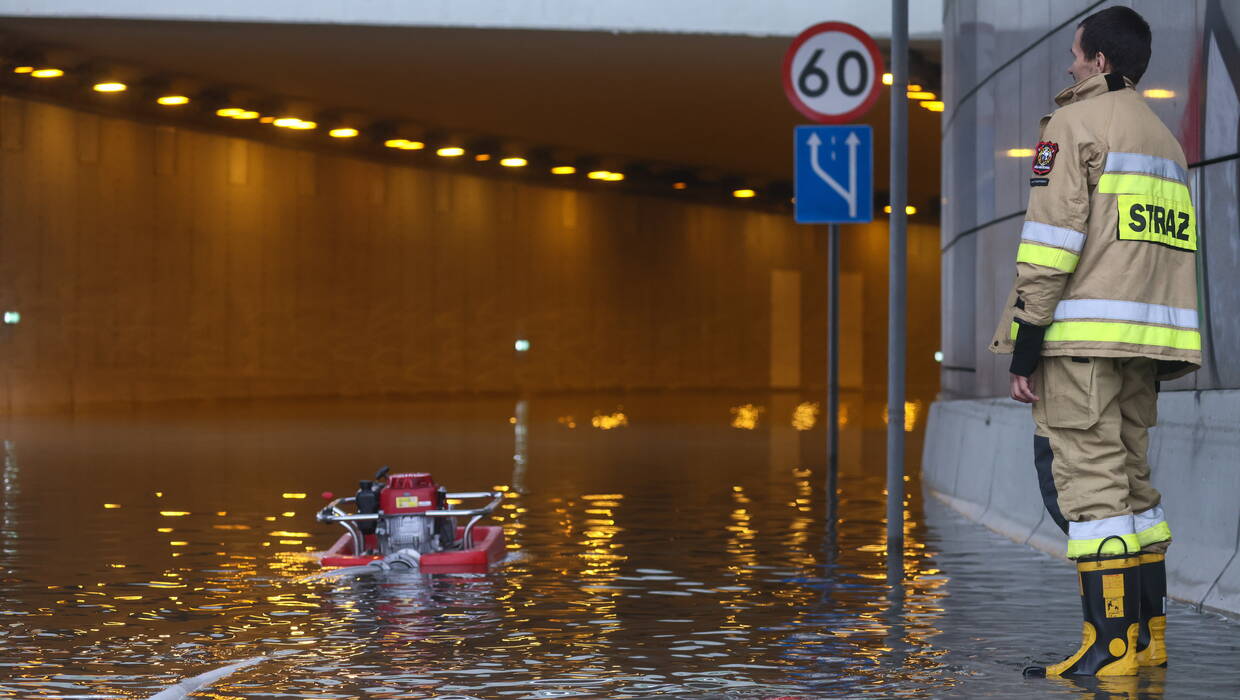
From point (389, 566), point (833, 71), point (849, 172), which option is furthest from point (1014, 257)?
point (389, 566)

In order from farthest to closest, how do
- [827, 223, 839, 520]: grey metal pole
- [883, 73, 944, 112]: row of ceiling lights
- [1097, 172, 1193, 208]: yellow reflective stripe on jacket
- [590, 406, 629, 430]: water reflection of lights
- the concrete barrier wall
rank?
[883, 73, 944, 112]: row of ceiling lights, [590, 406, 629, 430]: water reflection of lights, [827, 223, 839, 520]: grey metal pole, the concrete barrier wall, [1097, 172, 1193, 208]: yellow reflective stripe on jacket

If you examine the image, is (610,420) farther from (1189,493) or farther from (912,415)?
(1189,493)

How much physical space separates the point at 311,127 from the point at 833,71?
2284 cm

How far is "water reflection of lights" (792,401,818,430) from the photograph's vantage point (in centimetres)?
2570

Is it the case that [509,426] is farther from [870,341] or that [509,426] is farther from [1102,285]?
[870,341]

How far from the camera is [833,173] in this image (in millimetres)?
11805

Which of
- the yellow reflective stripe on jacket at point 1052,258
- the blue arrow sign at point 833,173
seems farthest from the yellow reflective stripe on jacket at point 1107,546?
the blue arrow sign at point 833,173

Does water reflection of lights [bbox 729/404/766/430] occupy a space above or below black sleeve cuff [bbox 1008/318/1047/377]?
below

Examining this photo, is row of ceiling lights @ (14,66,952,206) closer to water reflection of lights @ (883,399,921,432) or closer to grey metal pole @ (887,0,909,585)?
water reflection of lights @ (883,399,921,432)

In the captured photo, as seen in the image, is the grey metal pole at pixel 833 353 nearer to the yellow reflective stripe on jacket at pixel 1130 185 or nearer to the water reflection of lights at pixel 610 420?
the yellow reflective stripe on jacket at pixel 1130 185

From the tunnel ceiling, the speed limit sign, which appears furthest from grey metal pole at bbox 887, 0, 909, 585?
the tunnel ceiling

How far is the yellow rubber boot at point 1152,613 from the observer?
6.06 meters

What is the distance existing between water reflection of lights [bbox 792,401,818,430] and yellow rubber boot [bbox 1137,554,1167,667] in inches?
732

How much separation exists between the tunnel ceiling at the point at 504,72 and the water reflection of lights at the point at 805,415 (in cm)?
494
